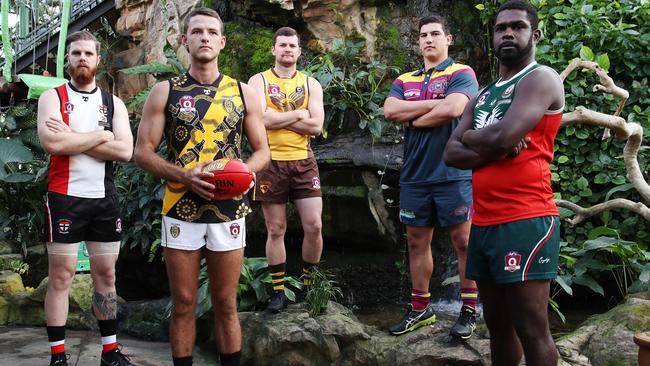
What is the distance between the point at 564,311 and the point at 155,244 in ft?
12.8

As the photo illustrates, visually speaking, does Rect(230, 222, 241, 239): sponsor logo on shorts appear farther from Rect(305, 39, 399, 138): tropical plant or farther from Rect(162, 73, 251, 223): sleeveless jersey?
Rect(305, 39, 399, 138): tropical plant

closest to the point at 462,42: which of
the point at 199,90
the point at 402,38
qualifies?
the point at 402,38

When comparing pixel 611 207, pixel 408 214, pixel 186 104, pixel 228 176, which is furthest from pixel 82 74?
pixel 611 207

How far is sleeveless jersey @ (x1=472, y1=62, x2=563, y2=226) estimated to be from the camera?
281cm

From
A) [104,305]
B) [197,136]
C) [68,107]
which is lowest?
[104,305]

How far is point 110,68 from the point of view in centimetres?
957

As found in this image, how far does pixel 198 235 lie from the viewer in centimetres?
331

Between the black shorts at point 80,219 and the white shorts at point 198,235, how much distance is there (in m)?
0.86

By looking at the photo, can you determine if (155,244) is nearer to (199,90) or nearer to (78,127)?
(78,127)

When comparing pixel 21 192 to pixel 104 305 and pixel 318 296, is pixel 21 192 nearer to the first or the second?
pixel 104 305

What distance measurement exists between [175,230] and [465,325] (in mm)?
1985

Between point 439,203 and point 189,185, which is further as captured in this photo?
point 439,203

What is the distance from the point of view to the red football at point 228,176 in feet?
10.4

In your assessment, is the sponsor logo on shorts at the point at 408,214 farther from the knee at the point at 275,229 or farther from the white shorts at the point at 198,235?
the white shorts at the point at 198,235
